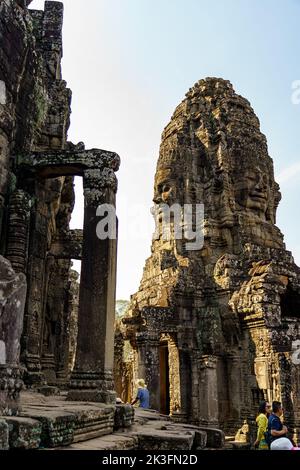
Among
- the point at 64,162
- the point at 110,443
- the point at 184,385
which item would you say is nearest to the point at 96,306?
the point at 110,443

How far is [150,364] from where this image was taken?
1472cm

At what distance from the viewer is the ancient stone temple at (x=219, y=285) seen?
46.2 feet

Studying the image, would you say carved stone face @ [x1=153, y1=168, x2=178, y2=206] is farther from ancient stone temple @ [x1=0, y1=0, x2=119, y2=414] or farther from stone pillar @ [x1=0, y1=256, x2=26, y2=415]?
stone pillar @ [x1=0, y1=256, x2=26, y2=415]

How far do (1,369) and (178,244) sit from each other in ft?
55.9

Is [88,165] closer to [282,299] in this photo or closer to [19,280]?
[19,280]

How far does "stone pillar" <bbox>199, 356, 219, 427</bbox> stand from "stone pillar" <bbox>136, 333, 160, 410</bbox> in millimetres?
1494

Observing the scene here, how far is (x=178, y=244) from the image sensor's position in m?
20.1

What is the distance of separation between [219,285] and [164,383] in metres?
5.21

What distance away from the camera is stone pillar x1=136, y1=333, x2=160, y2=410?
14500mm

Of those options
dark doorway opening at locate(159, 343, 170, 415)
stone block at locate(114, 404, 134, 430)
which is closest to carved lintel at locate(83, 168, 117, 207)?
stone block at locate(114, 404, 134, 430)

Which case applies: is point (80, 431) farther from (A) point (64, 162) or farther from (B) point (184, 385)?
(B) point (184, 385)

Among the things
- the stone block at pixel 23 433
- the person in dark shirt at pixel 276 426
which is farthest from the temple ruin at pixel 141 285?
the person in dark shirt at pixel 276 426

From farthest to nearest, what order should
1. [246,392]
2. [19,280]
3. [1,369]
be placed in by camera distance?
[246,392]
[19,280]
[1,369]
